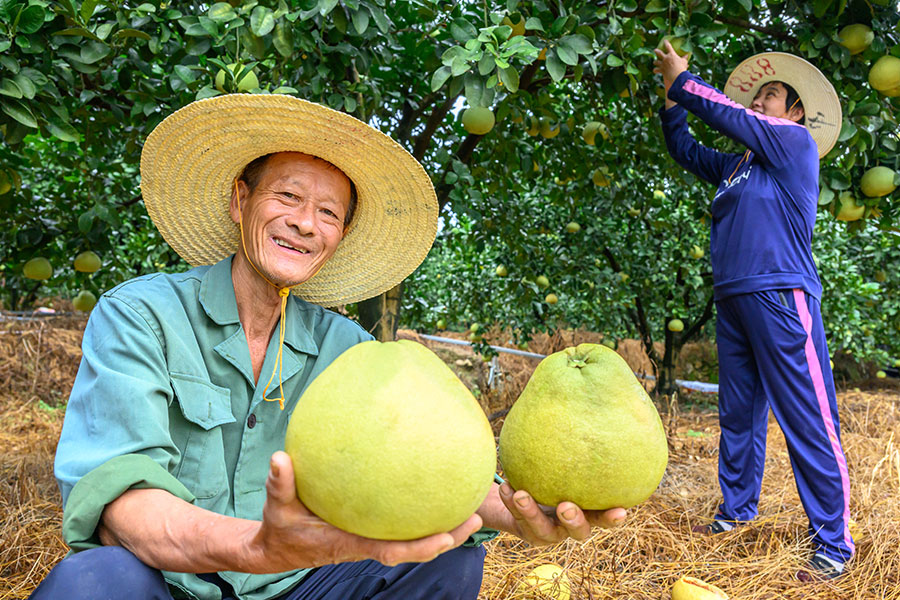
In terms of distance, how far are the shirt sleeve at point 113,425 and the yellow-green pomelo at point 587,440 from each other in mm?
623

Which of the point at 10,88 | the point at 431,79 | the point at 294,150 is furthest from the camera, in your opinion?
the point at 431,79

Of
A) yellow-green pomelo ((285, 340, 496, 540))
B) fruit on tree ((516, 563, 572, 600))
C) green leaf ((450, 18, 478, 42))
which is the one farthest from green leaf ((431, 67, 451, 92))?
fruit on tree ((516, 563, 572, 600))

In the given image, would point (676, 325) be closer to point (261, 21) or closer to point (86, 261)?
point (86, 261)

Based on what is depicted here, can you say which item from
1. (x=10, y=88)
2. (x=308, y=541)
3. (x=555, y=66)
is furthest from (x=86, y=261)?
(x=308, y=541)

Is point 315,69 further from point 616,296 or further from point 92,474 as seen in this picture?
point 616,296

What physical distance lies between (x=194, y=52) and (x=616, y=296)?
14.1ft

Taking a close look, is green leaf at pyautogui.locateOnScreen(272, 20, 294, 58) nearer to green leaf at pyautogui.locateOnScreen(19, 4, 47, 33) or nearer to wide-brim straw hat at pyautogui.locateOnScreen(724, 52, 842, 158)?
green leaf at pyautogui.locateOnScreen(19, 4, 47, 33)

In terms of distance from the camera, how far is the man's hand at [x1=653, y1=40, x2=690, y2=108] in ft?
8.10

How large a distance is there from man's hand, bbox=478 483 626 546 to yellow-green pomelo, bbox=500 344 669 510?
0.02m

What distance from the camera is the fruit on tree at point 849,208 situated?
270 centimetres

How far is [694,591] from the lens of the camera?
211 cm

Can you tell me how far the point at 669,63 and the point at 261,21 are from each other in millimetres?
1634

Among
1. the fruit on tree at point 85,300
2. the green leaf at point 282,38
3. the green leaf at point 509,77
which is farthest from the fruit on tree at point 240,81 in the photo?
the fruit on tree at point 85,300

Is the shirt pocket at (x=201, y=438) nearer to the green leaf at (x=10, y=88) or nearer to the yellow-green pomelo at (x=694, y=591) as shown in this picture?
the green leaf at (x=10, y=88)
